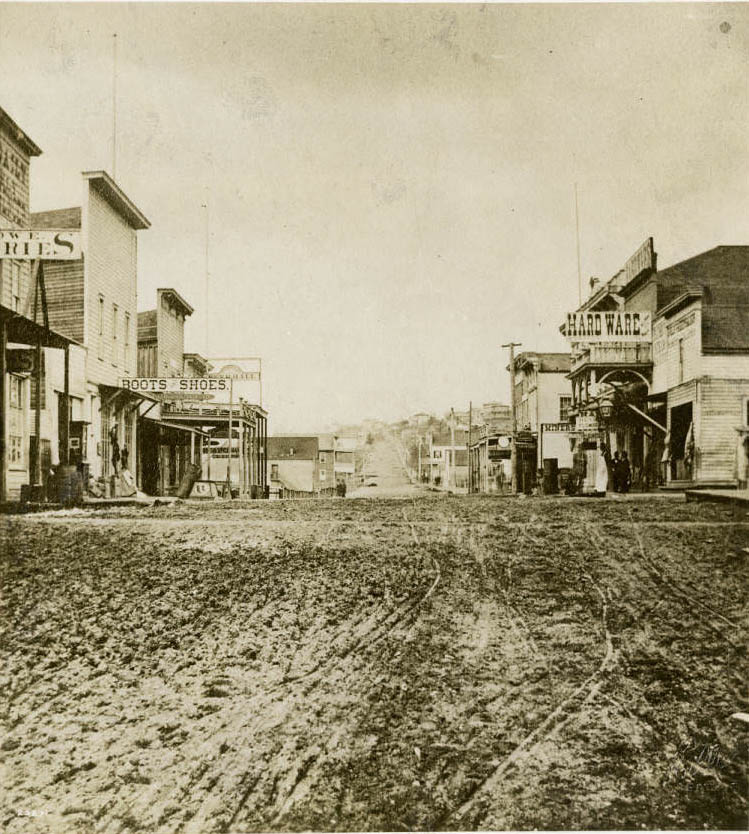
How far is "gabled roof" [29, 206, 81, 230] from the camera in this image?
2027 cm

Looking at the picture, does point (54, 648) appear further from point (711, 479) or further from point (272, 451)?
point (272, 451)

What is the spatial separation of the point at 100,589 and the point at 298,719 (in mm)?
2666

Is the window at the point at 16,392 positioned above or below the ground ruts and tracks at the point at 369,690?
above

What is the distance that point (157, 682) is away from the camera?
Result: 4.38 metres

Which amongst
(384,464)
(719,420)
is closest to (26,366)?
(719,420)

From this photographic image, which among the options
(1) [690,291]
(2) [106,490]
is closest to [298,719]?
(2) [106,490]

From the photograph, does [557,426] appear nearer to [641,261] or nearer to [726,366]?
[641,261]

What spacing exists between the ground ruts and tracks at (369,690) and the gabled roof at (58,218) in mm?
14728

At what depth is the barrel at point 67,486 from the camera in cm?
1281

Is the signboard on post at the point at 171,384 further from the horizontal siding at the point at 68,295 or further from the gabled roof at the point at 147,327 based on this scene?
the gabled roof at the point at 147,327

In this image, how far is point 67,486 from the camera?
12914 millimetres

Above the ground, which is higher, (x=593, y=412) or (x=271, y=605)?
(x=593, y=412)

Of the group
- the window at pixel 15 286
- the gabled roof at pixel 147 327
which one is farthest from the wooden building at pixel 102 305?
the gabled roof at pixel 147 327

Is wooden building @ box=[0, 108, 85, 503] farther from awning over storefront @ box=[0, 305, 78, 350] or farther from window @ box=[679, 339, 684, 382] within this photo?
window @ box=[679, 339, 684, 382]
